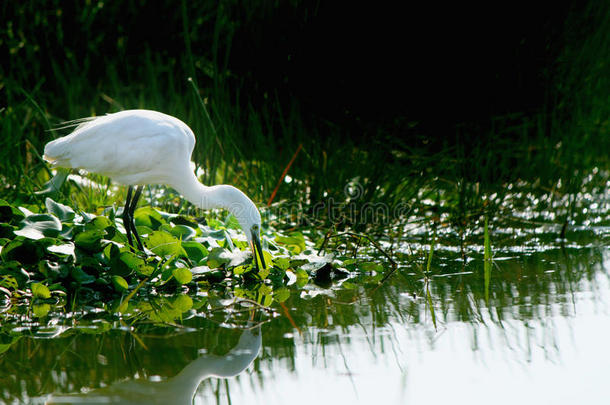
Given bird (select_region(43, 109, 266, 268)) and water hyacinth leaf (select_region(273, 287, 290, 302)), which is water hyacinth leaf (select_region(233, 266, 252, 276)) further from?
bird (select_region(43, 109, 266, 268))

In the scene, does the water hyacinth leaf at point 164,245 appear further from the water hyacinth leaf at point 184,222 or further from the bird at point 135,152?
the water hyacinth leaf at point 184,222

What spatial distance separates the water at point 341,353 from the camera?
2230 mm

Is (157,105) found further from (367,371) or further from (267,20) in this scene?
(367,371)

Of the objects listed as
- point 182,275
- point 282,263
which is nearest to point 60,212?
point 182,275

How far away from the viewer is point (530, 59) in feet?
18.7

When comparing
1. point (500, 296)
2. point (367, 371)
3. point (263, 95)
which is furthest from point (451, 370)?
point (263, 95)

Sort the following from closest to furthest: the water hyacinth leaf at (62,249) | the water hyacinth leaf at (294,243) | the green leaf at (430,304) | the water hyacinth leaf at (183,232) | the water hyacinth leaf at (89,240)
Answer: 1. the green leaf at (430,304)
2. the water hyacinth leaf at (62,249)
3. the water hyacinth leaf at (89,240)
4. the water hyacinth leaf at (183,232)
5. the water hyacinth leaf at (294,243)

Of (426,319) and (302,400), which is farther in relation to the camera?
(426,319)

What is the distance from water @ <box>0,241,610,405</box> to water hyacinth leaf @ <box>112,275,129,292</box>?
40 centimetres

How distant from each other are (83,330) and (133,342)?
0.92ft

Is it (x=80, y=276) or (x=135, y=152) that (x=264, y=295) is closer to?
(x=80, y=276)

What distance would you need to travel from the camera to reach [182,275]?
357cm

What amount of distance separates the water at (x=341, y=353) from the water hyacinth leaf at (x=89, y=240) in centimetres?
66

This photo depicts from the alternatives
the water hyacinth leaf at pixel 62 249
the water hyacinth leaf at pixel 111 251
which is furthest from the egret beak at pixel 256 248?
the water hyacinth leaf at pixel 62 249
